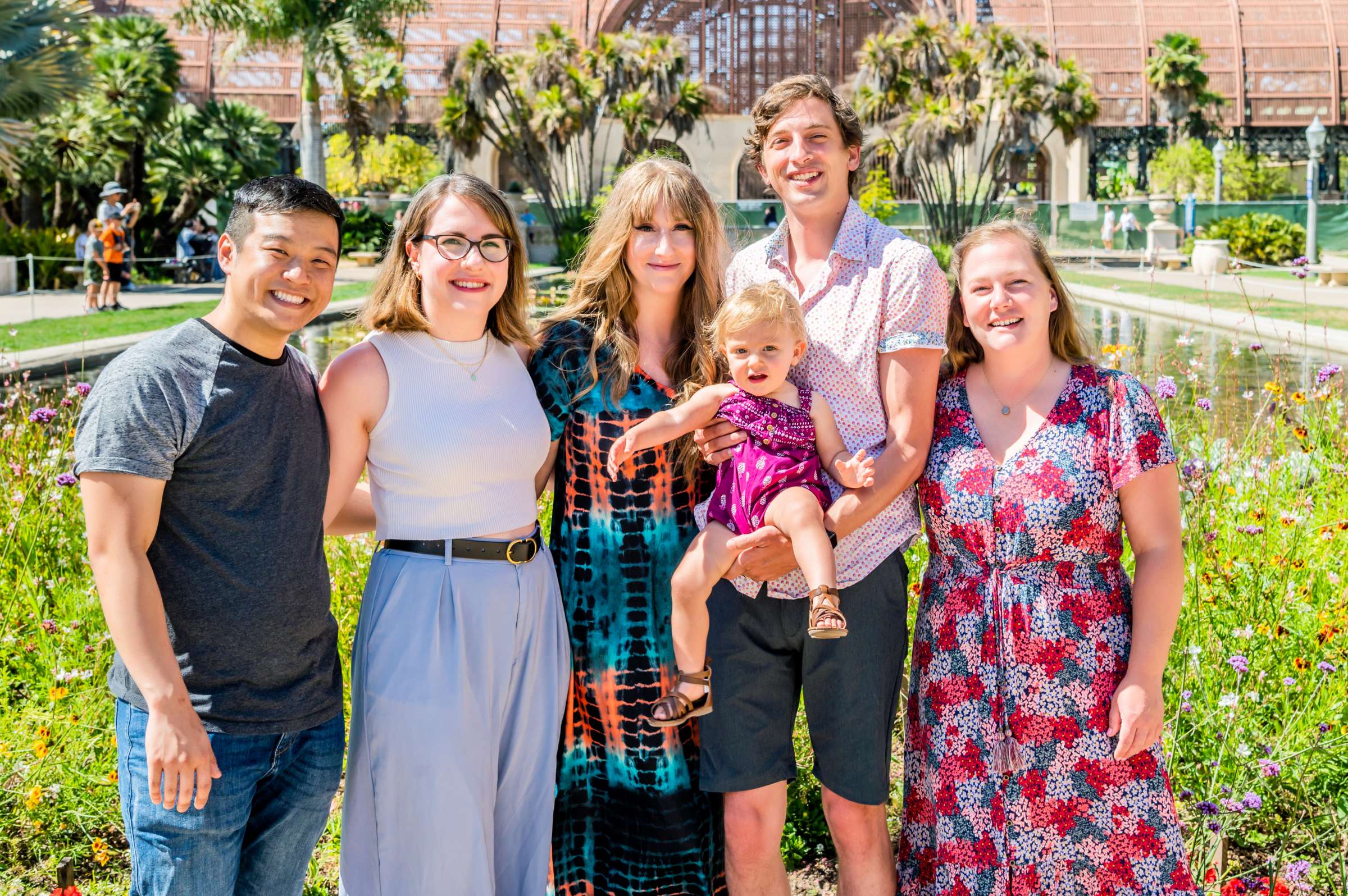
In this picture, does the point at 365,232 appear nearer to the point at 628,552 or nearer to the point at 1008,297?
the point at 628,552

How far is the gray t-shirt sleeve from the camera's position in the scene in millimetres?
1989

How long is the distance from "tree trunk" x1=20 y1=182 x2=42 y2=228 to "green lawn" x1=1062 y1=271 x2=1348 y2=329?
88.8 ft

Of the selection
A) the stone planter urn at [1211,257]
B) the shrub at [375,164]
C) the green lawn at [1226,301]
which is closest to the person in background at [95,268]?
the green lawn at [1226,301]

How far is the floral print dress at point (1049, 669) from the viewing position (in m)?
2.45

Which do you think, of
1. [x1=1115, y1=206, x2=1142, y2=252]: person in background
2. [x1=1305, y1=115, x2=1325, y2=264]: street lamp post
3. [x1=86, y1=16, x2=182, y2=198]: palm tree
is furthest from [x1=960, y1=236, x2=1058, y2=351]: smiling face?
[x1=1115, y1=206, x2=1142, y2=252]: person in background

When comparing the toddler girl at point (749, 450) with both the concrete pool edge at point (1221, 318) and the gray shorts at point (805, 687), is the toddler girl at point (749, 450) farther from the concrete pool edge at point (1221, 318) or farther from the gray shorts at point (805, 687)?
the concrete pool edge at point (1221, 318)

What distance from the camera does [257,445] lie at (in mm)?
2211

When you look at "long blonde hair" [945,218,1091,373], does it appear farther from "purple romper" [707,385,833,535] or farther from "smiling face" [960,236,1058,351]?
"purple romper" [707,385,833,535]

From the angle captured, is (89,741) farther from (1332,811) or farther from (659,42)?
(659,42)

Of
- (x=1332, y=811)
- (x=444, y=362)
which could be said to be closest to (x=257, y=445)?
(x=444, y=362)

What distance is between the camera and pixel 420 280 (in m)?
2.76

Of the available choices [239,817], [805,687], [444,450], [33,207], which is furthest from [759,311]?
[33,207]

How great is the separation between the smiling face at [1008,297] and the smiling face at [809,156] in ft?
1.47

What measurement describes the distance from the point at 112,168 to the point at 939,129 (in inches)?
941
